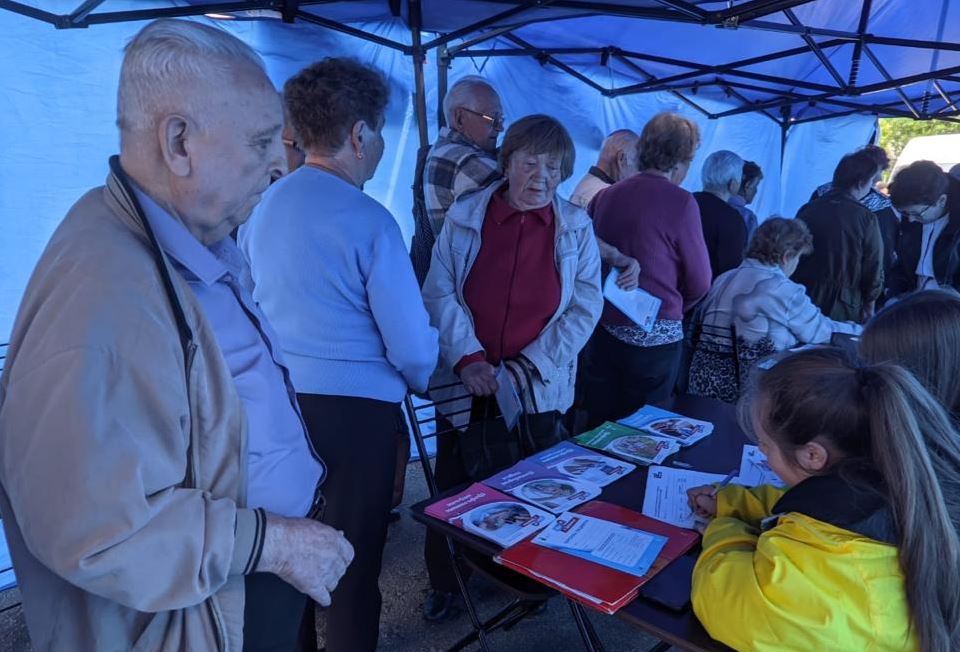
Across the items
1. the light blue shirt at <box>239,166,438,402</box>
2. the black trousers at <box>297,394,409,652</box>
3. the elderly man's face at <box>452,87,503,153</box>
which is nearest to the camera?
the light blue shirt at <box>239,166,438,402</box>

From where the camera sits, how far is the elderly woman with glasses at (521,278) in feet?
6.45

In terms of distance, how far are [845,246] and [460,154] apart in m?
2.18

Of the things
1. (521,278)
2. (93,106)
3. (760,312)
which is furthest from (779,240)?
(93,106)

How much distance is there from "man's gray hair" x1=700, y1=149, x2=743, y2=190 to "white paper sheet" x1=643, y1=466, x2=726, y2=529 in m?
2.22

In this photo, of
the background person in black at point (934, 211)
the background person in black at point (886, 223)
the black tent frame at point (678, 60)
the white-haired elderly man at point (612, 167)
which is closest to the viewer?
the black tent frame at point (678, 60)

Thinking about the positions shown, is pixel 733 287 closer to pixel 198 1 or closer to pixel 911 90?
pixel 198 1

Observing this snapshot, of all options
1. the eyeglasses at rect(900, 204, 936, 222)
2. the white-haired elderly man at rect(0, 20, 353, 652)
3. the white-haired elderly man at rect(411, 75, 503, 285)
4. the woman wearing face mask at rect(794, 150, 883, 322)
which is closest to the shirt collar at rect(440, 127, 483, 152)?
the white-haired elderly man at rect(411, 75, 503, 285)

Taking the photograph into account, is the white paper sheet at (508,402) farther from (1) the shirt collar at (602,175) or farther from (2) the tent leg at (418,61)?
(2) the tent leg at (418,61)

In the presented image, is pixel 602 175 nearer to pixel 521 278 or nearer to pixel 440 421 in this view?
pixel 521 278

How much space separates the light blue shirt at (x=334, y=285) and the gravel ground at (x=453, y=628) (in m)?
1.04

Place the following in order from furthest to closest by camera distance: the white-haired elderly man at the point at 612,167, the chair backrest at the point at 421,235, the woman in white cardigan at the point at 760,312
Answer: the white-haired elderly man at the point at 612,167 → the woman in white cardigan at the point at 760,312 → the chair backrest at the point at 421,235

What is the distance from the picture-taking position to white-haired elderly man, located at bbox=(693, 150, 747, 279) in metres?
3.22

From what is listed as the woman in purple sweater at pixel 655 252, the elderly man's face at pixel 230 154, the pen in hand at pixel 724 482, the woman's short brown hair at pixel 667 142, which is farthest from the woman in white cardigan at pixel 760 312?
the elderly man's face at pixel 230 154

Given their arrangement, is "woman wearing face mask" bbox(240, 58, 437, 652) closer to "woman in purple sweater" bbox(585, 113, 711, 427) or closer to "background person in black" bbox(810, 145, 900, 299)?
"woman in purple sweater" bbox(585, 113, 711, 427)
